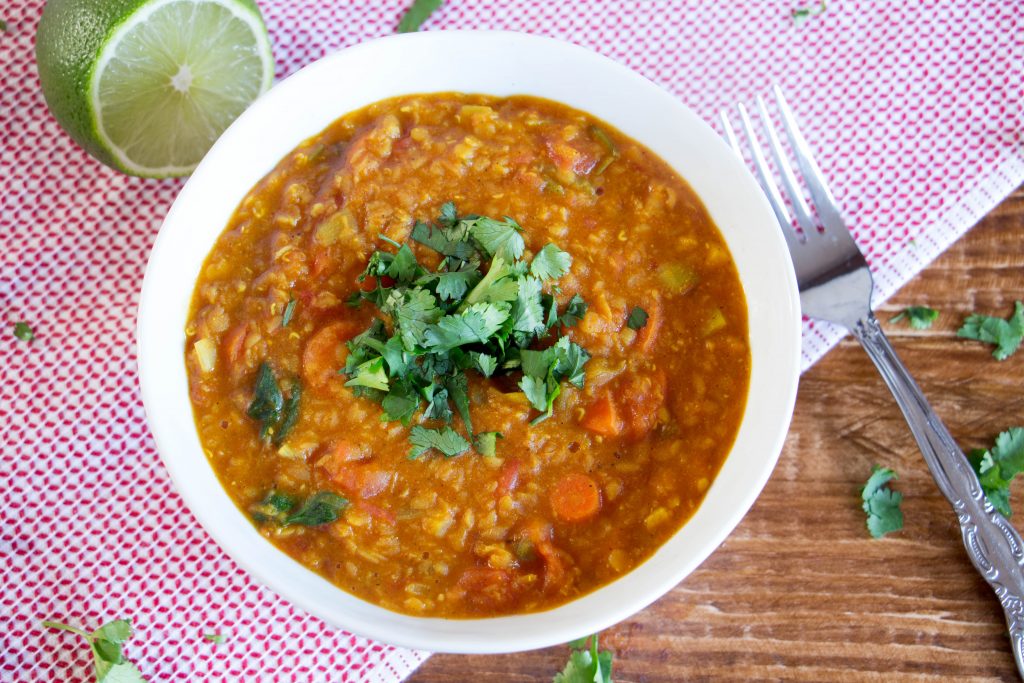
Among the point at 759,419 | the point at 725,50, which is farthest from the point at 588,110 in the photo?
the point at 759,419

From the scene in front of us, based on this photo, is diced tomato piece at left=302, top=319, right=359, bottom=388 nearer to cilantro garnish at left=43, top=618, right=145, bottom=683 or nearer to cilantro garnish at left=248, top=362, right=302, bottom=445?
cilantro garnish at left=248, top=362, right=302, bottom=445

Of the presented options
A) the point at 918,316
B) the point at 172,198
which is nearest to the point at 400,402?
the point at 172,198

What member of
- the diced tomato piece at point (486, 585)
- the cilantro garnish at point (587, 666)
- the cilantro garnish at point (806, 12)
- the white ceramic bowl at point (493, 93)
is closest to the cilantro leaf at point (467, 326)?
the diced tomato piece at point (486, 585)

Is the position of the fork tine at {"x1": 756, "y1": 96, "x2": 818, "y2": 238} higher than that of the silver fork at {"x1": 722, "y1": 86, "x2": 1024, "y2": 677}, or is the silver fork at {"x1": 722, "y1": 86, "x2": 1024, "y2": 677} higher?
the fork tine at {"x1": 756, "y1": 96, "x2": 818, "y2": 238}

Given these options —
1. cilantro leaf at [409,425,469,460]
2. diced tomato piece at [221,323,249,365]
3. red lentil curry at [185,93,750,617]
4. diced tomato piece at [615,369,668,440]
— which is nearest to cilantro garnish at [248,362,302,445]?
red lentil curry at [185,93,750,617]

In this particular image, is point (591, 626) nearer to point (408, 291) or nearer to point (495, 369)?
point (495, 369)

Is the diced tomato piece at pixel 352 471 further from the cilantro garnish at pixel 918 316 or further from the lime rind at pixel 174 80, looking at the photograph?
the cilantro garnish at pixel 918 316
